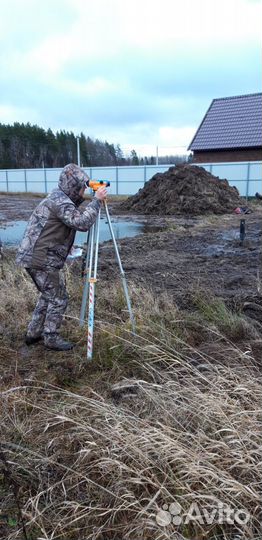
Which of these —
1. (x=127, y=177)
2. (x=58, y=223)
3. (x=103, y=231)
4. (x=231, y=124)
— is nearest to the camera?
(x=58, y=223)

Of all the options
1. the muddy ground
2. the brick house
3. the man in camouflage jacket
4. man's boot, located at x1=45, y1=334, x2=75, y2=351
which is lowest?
the muddy ground

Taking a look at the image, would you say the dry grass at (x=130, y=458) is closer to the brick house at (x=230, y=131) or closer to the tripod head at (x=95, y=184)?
the tripod head at (x=95, y=184)

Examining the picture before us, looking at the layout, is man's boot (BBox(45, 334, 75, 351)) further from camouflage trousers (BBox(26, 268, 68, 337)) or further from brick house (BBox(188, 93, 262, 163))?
brick house (BBox(188, 93, 262, 163))

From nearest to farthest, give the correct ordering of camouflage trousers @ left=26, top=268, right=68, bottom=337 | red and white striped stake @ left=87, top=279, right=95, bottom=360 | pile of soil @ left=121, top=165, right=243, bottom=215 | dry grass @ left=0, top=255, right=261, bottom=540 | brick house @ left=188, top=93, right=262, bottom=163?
dry grass @ left=0, top=255, right=261, bottom=540 → red and white striped stake @ left=87, top=279, right=95, bottom=360 → camouflage trousers @ left=26, top=268, right=68, bottom=337 → pile of soil @ left=121, top=165, right=243, bottom=215 → brick house @ left=188, top=93, right=262, bottom=163

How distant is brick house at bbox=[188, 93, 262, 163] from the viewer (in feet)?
109

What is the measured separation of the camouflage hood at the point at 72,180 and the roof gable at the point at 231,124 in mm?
31202

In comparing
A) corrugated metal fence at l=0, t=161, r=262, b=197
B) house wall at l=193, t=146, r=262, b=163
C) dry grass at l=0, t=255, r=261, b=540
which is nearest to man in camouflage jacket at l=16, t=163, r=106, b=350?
dry grass at l=0, t=255, r=261, b=540

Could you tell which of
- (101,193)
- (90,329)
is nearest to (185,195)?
(101,193)

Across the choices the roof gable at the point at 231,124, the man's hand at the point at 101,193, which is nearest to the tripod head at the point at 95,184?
the man's hand at the point at 101,193

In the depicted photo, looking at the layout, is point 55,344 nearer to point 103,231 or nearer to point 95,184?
point 95,184

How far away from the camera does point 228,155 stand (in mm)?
34625

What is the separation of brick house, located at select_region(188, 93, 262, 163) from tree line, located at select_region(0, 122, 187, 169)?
36.4 metres

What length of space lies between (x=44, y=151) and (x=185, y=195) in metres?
65.4

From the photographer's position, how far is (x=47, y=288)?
383cm
